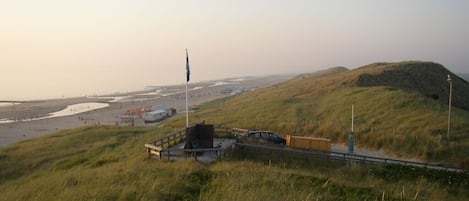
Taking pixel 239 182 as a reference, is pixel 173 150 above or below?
below

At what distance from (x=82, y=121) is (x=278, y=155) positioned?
4987cm

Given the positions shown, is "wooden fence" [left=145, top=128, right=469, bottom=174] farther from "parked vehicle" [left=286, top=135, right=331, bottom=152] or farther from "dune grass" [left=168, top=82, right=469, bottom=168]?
"dune grass" [left=168, top=82, right=469, bottom=168]

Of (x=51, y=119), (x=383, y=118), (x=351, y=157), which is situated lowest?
(x=51, y=119)

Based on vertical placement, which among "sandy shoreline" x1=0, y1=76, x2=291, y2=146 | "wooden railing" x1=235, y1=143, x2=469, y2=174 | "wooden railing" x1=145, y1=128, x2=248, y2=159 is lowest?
"sandy shoreline" x1=0, y1=76, x2=291, y2=146

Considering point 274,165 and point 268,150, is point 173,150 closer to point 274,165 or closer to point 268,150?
point 274,165

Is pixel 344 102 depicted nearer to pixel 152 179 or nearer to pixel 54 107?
pixel 152 179

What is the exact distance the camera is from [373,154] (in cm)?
2620

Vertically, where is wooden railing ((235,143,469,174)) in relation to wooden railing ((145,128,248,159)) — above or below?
below

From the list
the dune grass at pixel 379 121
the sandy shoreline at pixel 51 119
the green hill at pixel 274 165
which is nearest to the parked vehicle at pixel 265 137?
the dune grass at pixel 379 121

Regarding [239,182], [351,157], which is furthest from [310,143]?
[239,182]

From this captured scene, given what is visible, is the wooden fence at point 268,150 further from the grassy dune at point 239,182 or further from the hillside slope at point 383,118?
the hillside slope at point 383,118

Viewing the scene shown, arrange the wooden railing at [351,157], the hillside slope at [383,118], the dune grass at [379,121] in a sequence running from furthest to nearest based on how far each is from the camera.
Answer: the hillside slope at [383,118] < the dune grass at [379,121] < the wooden railing at [351,157]

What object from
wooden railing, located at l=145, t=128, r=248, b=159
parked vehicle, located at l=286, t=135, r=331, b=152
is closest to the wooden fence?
wooden railing, located at l=145, t=128, r=248, b=159

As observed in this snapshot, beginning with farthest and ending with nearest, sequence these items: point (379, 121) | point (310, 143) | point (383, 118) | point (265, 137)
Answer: point (383, 118) < point (379, 121) < point (265, 137) < point (310, 143)
